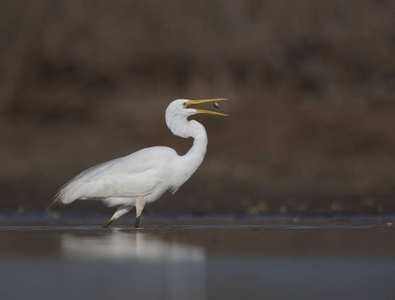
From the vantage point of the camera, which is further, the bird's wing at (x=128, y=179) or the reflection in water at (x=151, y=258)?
the bird's wing at (x=128, y=179)

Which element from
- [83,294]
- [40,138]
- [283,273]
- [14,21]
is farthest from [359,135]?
[83,294]

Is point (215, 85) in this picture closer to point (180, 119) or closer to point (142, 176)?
point (180, 119)

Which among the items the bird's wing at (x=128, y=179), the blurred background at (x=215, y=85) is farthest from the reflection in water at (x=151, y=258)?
the blurred background at (x=215, y=85)

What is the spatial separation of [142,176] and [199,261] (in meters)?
3.90

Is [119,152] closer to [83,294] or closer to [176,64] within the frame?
[176,64]

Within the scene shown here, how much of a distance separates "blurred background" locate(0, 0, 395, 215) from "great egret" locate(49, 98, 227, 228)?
204 inches

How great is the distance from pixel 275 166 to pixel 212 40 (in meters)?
5.72

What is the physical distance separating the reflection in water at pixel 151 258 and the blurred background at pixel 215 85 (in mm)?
7205

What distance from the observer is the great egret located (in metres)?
13.0

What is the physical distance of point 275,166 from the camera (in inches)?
785

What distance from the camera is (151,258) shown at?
30.8ft

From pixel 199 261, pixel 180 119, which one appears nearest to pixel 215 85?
pixel 180 119

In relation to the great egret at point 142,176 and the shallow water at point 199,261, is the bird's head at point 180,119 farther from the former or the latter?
the shallow water at point 199,261

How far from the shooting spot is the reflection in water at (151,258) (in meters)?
7.62
